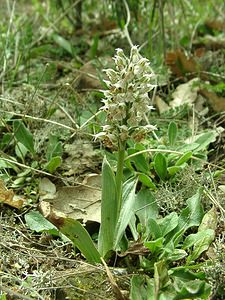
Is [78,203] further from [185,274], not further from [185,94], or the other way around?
[185,94]

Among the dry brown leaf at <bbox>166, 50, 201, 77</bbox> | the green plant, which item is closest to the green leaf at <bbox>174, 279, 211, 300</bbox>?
the green plant

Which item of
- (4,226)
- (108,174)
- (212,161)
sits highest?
(108,174)

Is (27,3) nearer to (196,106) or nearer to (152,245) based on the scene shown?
(196,106)

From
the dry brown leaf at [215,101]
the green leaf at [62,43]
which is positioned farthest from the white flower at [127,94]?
the green leaf at [62,43]

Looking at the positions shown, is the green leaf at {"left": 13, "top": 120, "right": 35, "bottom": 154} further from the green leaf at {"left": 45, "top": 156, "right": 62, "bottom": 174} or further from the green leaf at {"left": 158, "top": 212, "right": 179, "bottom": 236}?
the green leaf at {"left": 158, "top": 212, "right": 179, "bottom": 236}

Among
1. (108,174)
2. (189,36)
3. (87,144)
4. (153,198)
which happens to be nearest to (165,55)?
(189,36)

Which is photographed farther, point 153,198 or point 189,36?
point 189,36
